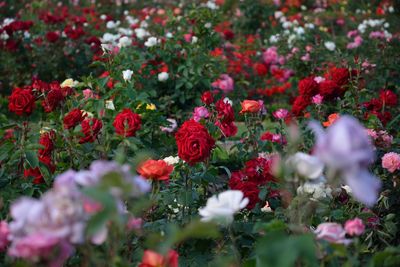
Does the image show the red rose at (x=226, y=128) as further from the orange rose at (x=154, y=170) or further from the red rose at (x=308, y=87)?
the orange rose at (x=154, y=170)

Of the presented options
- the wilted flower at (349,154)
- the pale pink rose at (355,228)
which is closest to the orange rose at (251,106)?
the pale pink rose at (355,228)

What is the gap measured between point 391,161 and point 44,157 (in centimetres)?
122

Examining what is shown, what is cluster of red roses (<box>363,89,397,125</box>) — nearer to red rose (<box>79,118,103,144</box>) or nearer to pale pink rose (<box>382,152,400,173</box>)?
pale pink rose (<box>382,152,400,173</box>)

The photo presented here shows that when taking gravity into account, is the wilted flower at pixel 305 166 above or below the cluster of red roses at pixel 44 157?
above

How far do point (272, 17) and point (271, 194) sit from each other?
22.8ft

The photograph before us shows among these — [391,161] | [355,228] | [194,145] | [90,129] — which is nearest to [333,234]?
[355,228]

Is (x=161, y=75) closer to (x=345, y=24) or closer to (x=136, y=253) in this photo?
(x=136, y=253)

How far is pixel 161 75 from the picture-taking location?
4191mm

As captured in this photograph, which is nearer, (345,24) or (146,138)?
(146,138)

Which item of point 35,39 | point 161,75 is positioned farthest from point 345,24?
point 161,75

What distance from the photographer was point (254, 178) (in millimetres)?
2160

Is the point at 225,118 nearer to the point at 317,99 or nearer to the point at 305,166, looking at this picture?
the point at 317,99

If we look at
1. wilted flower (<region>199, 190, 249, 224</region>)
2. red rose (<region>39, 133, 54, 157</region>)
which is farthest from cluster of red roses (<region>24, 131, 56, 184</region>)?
wilted flower (<region>199, 190, 249, 224</region>)

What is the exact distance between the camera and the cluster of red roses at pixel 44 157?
2.19 metres
